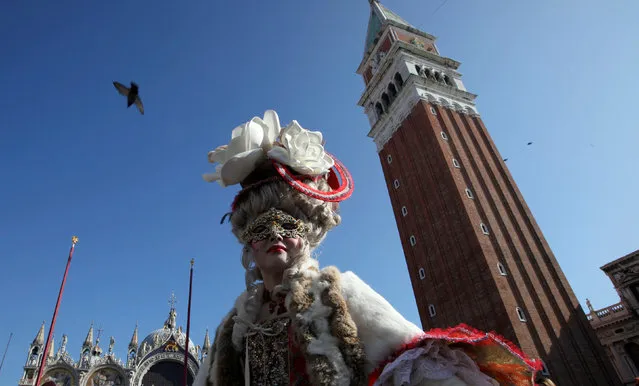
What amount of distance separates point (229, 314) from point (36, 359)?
2926cm

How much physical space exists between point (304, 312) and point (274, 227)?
559mm

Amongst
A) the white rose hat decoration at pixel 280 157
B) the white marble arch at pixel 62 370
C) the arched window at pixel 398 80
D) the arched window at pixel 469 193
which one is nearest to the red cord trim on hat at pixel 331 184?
the white rose hat decoration at pixel 280 157

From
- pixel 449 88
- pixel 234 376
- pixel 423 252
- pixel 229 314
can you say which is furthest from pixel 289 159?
pixel 449 88

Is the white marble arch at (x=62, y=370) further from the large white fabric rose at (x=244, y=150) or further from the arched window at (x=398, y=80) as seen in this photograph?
the arched window at (x=398, y=80)

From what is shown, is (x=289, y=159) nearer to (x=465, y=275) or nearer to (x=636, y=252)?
(x=465, y=275)

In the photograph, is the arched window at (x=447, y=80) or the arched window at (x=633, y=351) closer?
the arched window at (x=633, y=351)

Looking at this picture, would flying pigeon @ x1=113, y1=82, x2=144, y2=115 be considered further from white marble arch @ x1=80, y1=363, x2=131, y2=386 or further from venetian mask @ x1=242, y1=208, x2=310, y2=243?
white marble arch @ x1=80, y1=363, x2=131, y2=386

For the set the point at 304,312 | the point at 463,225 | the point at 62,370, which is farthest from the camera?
the point at 62,370

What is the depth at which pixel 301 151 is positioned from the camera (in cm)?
234

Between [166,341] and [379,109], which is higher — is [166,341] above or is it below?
below

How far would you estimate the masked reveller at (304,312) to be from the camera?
1517 millimetres

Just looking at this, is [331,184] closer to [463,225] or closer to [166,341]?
[463,225]

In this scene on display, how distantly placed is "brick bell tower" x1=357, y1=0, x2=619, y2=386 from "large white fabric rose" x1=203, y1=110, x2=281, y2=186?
16641mm

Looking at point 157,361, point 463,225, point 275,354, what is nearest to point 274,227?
point 275,354
